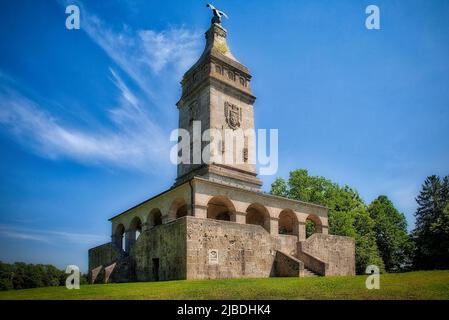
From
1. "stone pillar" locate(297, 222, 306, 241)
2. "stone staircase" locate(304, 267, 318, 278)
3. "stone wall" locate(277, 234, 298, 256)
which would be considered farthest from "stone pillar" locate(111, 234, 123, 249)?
"stone staircase" locate(304, 267, 318, 278)

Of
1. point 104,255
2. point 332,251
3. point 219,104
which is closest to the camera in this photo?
point 332,251

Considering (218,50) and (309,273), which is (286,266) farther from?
(218,50)

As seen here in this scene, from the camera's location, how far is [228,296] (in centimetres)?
1149

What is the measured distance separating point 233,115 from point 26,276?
5493 centimetres

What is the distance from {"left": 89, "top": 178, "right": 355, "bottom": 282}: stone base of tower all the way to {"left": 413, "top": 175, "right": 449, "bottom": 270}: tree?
16053mm

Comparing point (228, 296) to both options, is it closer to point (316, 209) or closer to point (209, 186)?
point (209, 186)

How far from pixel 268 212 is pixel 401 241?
23.1 metres

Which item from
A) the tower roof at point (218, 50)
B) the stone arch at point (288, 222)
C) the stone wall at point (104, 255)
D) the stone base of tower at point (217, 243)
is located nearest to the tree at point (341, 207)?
the stone arch at point (288, 222)

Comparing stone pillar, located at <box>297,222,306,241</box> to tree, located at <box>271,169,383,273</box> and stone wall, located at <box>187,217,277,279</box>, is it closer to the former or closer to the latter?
stone wall, located at <box>187,217,277,279</box>

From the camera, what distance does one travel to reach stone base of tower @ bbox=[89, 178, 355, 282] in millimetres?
20156

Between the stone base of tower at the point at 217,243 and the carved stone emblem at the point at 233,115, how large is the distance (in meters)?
7.32

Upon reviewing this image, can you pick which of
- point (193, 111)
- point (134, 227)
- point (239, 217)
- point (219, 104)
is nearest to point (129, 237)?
point (134, 227)

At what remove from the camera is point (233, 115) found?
31406 millimetres
